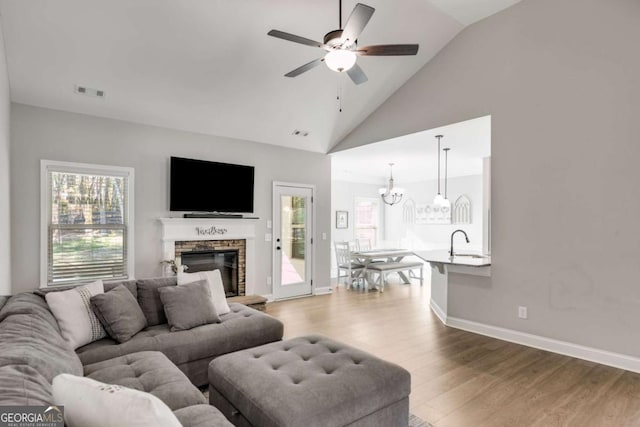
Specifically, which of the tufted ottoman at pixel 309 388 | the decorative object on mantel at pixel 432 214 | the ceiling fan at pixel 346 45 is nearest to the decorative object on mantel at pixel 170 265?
the tufted ottoman at pixel 309 388

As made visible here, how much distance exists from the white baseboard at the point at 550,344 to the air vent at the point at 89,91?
16.4 feet

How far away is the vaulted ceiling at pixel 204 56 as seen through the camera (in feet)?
10.6

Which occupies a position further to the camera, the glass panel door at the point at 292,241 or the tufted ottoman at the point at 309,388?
the glass panel door at the point at 292,241

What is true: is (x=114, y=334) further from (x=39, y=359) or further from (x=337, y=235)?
(x=337, y=235)

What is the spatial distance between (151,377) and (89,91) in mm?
3431

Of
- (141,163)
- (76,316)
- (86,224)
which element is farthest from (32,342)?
(141,163)

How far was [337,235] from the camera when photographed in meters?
9.00

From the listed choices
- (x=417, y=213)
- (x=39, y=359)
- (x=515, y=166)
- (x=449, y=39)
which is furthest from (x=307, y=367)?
(x=417, y=213)

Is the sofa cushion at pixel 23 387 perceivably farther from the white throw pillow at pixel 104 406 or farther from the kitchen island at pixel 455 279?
the kitchen island at pixel 455 279

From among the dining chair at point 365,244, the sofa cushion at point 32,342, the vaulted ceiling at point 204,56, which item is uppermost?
the vaulted ceiling at point 204,56

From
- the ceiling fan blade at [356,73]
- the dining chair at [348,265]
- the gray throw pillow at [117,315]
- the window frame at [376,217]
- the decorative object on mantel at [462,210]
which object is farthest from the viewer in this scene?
the window frame at [376,217]

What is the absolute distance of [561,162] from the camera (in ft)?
11.9

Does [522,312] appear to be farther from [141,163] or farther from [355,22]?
[141,163]

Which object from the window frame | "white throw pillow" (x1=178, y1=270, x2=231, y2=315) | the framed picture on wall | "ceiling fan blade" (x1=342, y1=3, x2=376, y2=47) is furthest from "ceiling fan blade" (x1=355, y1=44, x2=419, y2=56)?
the window frame
